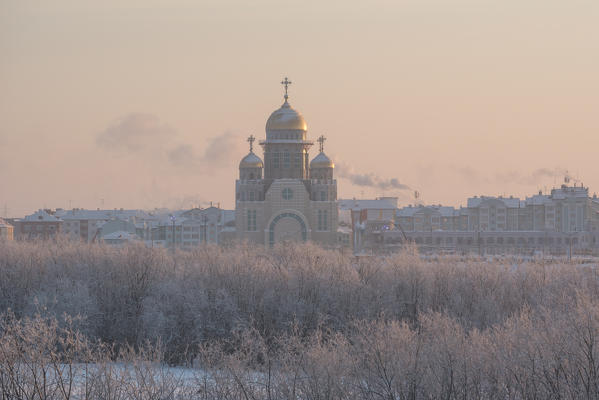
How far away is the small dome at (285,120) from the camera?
78.5 metres

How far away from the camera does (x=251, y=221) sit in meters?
77.2

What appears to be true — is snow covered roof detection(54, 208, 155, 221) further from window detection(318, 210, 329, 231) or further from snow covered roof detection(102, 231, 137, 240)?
window detection(318, 210, 329, 231)

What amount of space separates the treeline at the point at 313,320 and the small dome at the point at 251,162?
23055mm

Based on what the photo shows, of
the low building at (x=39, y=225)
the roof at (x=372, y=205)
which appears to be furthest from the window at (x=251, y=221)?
the roof at (x=372, y=205)

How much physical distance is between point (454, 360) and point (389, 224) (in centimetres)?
7169

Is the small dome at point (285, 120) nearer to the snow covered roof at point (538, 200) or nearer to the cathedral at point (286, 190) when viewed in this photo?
the cathedral at point (286, 190)

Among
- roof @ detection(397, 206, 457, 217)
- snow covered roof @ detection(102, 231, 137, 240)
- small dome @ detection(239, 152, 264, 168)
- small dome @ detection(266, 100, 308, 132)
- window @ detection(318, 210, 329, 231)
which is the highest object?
small dome @ detection(266, 100, 308, 132)

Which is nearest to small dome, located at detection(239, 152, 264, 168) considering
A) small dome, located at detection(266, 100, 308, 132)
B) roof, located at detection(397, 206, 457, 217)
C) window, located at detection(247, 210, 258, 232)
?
small dome, located at detection(266, 100, 308, 132)

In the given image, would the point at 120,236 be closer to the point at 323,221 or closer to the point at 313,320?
the point at 323,221

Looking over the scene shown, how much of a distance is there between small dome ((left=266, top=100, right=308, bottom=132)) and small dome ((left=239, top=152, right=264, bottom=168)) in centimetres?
223

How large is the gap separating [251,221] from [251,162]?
458 centimetres

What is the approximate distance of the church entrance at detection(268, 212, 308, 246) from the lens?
75.9 m

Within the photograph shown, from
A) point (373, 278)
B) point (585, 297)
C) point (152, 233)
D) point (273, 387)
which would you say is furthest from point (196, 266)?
point (152, 233)

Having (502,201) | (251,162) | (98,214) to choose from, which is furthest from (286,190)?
(98,214)
